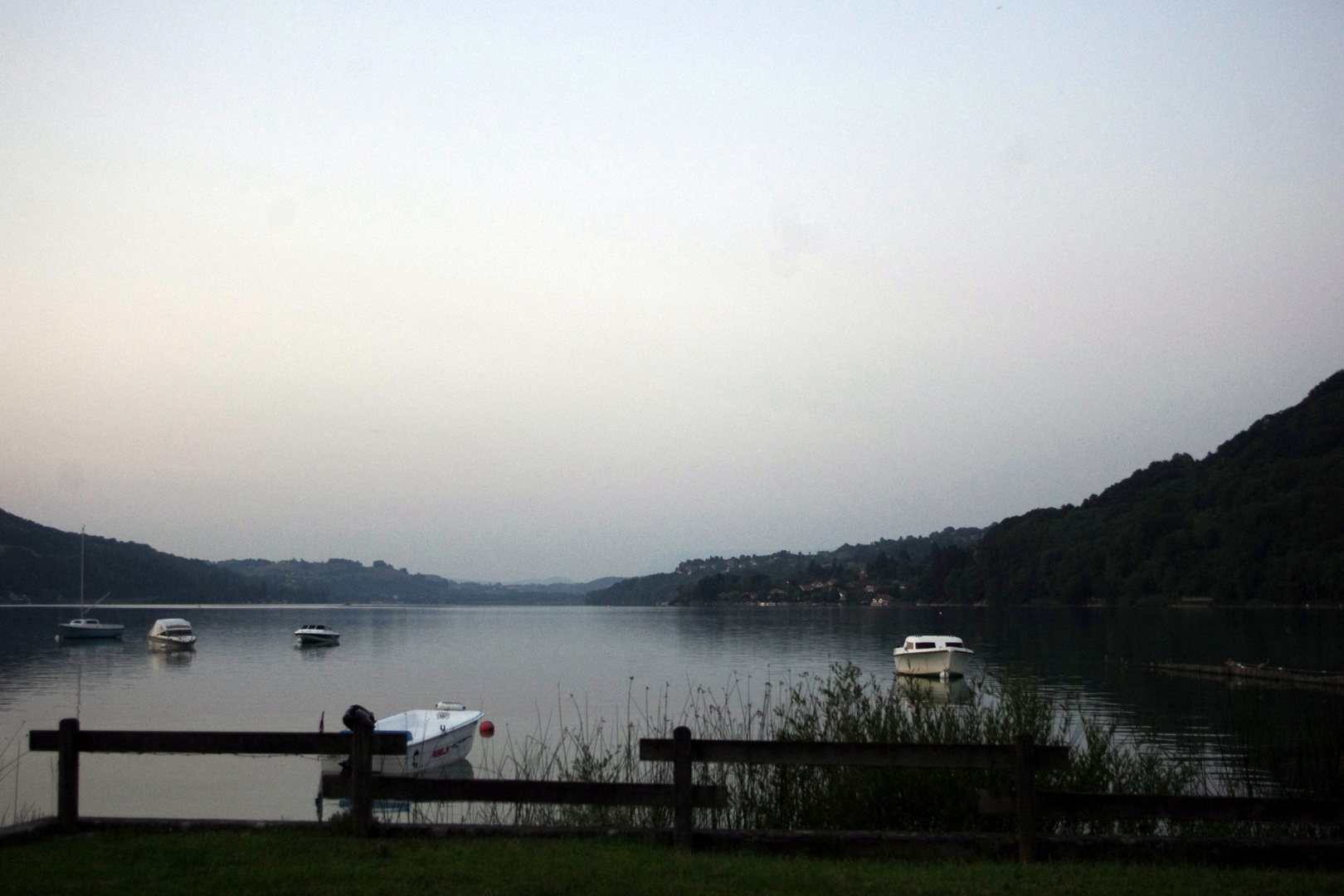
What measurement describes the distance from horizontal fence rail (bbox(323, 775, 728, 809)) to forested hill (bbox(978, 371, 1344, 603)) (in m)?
146

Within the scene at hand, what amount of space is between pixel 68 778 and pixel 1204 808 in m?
10.4

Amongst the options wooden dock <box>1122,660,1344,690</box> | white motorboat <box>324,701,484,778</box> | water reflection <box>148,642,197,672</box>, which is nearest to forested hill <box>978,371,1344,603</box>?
wooden dock <box>1122,660,1344,690</box>

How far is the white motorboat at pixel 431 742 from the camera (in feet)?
84.9

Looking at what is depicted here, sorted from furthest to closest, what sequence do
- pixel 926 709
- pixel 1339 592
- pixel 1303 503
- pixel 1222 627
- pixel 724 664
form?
pixel 1303 503 < pixel 1339 592 < pixel 1222 627 < pixel 724 664 < pixel 926 709

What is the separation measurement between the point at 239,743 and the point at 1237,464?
649 ft

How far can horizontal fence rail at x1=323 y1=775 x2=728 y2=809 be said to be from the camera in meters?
9.87

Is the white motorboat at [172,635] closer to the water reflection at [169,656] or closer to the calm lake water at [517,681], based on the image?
the water reflection at [169,656]

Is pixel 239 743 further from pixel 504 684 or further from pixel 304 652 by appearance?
pixel 304 652

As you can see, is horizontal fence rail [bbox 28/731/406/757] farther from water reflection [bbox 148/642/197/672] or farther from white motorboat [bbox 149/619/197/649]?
white motorboat [bbox 149/619/197/649]

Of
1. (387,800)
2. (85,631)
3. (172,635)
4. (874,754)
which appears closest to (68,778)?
(387,800)

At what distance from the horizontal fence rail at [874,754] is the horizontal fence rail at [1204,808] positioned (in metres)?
0.44

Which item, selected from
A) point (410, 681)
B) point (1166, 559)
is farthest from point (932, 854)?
point (1166, 559)

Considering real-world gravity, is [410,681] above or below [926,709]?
below

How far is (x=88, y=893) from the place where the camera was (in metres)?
8.40
